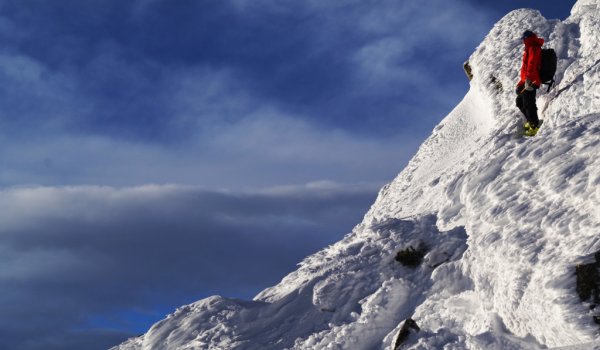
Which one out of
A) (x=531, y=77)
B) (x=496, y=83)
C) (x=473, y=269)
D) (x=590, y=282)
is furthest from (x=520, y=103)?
(x=590, y=282)

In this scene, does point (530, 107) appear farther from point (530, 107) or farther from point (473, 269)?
point (473, 269)

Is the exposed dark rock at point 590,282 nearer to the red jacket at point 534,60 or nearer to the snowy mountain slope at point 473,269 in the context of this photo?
the snowy mountain slope at point 473,269

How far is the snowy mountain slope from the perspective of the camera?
8.97 metres

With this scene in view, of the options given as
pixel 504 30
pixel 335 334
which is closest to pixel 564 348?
pixel 335 334

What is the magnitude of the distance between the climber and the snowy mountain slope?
0.47 m

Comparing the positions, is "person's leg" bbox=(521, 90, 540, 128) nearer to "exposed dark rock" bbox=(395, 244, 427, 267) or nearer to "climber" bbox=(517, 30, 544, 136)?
"climber" bbox=(517, 30, 544, 136)

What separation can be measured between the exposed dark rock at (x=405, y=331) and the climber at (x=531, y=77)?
748 centimetres

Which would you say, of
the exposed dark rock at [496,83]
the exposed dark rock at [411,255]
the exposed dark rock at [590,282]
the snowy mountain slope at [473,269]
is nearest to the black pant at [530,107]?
the snowy mountain slope at [473,269]

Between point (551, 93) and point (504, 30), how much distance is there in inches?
276

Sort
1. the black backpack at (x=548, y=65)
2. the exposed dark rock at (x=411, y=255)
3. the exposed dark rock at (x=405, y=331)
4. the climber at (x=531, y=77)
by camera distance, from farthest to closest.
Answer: the black backpack at (x=548, y=65) → the climber at (x=531, y=77) → the exposed dark rock at (x=411, y=255) → the exposed dark rock at (x=405, y=331)

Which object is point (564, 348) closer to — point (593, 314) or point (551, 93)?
point (593, 314)

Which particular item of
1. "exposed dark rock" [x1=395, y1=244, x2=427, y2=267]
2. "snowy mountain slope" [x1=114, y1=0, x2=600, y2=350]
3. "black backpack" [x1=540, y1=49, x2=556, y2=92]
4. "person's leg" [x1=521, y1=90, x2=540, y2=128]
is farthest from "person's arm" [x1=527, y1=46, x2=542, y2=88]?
"exposed dark rock" [x1=395, y1=244, x2=427, y2=267]

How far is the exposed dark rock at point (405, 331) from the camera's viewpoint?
10.1 meters

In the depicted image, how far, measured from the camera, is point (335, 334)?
11.7m
